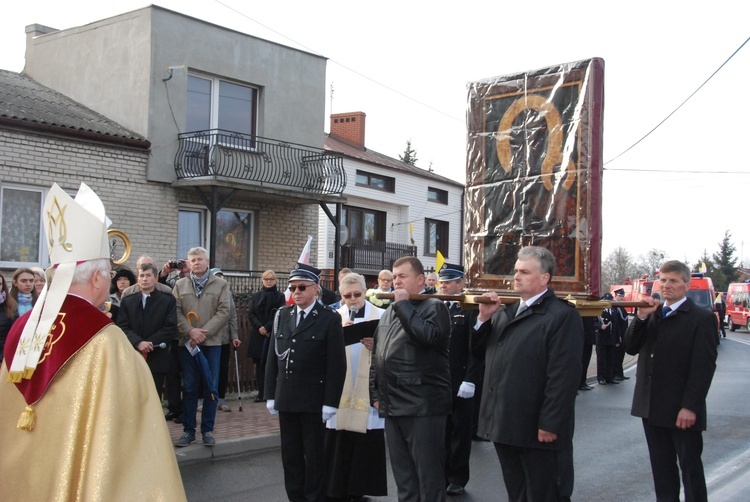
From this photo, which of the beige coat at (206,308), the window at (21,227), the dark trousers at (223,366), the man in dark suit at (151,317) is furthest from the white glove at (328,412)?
the window at (21,227)

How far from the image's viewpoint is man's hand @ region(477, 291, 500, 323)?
15.6 ft

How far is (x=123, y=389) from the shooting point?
10.2 ft

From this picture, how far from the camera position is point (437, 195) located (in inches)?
1277

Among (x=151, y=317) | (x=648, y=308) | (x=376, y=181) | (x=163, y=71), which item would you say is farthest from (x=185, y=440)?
(x=376, y=181)

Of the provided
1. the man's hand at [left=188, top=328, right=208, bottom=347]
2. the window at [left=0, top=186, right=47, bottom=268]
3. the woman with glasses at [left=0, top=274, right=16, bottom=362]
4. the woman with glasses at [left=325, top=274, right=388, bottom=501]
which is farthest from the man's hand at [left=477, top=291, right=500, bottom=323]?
the window at [left=0, top=186, right=47, bottom=268]

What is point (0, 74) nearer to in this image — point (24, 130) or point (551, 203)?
point (24, 130)

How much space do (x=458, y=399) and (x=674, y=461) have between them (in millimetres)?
2230

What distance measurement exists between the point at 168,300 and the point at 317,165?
11092 millimetres

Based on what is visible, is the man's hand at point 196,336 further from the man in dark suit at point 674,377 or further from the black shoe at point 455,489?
the man in dark suit at point 674,377

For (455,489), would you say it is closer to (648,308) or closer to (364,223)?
(648,308)

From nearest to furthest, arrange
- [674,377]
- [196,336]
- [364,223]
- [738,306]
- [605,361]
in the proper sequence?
[674,377] → [196,336] → [605,361] → [364,223] → [738,306]

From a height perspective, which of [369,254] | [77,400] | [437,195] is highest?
[437,195]

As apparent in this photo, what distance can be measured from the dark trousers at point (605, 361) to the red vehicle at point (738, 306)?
26.4 meters

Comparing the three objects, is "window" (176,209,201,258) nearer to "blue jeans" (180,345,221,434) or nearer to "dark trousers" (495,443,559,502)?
"blue jeans" (180,345,221,434)
